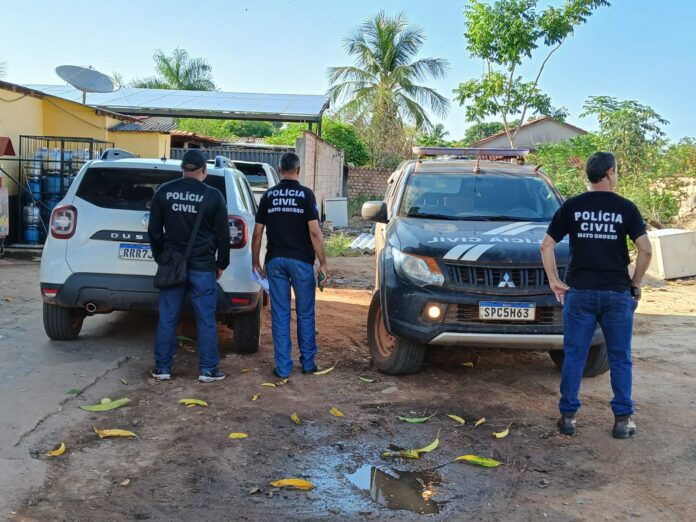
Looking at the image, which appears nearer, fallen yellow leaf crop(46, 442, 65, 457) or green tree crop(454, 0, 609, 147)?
fallen yellow leaf crop(46, 442, 65, 457)

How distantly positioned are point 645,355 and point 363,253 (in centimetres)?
902

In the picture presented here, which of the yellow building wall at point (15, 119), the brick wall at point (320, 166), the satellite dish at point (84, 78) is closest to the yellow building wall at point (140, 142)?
the satellite dish at point (84, 78)

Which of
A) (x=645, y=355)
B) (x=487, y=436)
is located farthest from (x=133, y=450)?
(x=645, y=355)

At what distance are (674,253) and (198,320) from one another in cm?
984

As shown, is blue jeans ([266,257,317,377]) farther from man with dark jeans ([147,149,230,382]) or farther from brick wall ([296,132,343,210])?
brick wall ([296,132,343,210])

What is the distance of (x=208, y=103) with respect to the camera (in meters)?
20.4

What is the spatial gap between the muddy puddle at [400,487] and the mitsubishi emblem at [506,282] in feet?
5.99

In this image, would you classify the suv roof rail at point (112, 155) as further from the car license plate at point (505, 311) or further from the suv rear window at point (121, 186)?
the car license plate at point (505, 311)

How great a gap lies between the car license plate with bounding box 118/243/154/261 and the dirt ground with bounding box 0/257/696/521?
35.3 inches

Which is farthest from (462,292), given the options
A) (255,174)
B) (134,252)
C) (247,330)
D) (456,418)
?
(255,174)

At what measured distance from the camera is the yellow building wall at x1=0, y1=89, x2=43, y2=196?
1345cm

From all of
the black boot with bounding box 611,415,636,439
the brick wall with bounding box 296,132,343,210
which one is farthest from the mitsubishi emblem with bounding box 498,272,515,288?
the brick wall with bounding box 296,132,343,210

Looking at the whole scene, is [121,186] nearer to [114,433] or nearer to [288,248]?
[288,248]

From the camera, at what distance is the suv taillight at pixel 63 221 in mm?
6195
